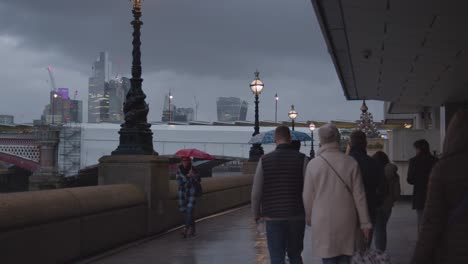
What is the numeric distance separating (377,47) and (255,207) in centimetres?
861

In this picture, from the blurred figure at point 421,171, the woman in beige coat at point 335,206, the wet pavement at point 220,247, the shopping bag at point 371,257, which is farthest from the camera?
the wet pavement at point 220,247

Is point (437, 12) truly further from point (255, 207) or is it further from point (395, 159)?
point (395, 159)

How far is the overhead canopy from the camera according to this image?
10.8 m

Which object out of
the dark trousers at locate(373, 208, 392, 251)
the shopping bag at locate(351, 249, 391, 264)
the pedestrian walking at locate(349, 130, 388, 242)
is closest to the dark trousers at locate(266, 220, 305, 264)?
the pedestrian walking at locate(349, 130, 388, 242)

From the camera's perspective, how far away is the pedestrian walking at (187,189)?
13.6m

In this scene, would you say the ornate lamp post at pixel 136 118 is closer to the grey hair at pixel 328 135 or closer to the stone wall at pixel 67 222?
the stone wall at pixel 67 222

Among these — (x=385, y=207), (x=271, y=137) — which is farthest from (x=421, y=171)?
(x=271, y=137)

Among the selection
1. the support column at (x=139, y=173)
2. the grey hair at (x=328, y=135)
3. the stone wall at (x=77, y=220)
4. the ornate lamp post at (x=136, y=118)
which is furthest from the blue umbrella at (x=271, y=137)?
the grey hair at (x=328, y=135)

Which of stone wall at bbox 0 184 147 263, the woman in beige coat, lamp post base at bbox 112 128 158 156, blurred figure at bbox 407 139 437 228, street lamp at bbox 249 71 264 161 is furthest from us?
street lamp at bbox 249 71 264 161

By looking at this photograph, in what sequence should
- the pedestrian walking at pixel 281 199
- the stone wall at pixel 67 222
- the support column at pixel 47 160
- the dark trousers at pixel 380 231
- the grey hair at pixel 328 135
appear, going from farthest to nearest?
the support column at pixel 47 160, the dark trousers at pixel 380 231, the stone wall at pixel 67 222, the pedestrian walking at pixel 281 199, the grey hair at pixel 328 135

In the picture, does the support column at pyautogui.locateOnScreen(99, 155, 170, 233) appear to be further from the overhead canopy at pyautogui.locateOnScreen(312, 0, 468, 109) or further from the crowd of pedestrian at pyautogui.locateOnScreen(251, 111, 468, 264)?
the crowd of pedestrian at pyautogui.locateOnScreen(251, 111, 468, 264)

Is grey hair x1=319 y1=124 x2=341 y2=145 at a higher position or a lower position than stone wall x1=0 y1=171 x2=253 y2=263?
higher

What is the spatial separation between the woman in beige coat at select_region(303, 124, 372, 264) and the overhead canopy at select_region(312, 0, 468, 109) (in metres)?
5.34

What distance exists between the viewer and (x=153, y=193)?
534 inches
